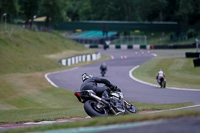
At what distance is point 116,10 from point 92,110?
10154cm

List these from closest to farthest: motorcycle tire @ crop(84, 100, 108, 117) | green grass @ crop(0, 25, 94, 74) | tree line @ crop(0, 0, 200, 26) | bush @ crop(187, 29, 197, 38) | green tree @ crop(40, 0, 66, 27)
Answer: motorcycle tire @ crop(84, 100, 108, 117)
green grass @ crop(0, 25, 94, 74)
green tree @ crop(40, 0, 66, 27)
tree line @ crop(0, 0, 200, 26)
bush @ crop(187, 29, 197, 38)

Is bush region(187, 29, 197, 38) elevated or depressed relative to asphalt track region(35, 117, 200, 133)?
depressed

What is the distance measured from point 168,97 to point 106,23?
225 feet

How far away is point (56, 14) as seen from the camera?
7019 centimetres

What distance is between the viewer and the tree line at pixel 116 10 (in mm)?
68887

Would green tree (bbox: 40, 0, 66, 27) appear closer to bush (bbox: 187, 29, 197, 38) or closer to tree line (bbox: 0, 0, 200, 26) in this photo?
tree line (bbox: 0, 0, 200, 26)

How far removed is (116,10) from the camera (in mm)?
109500

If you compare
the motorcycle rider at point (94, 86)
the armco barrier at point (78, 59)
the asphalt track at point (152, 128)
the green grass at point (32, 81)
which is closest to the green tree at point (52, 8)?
the green grass at point (32, 81)

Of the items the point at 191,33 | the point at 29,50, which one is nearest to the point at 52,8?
the point at 29,50

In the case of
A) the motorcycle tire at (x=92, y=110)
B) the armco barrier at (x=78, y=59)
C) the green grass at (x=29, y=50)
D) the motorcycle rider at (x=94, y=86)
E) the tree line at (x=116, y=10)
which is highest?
the tree line at (x=116, y=10)

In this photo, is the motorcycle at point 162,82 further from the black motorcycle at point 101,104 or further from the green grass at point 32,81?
the black motorcycle at point 101,104

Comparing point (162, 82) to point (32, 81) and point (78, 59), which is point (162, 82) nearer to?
point (32, 81)

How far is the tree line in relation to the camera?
6889 centimetres

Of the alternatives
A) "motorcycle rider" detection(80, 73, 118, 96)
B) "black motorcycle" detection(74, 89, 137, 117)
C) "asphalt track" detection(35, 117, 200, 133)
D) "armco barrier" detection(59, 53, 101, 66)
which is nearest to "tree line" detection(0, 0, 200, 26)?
"armco barrier" detection(59, 53, 101, 66)
